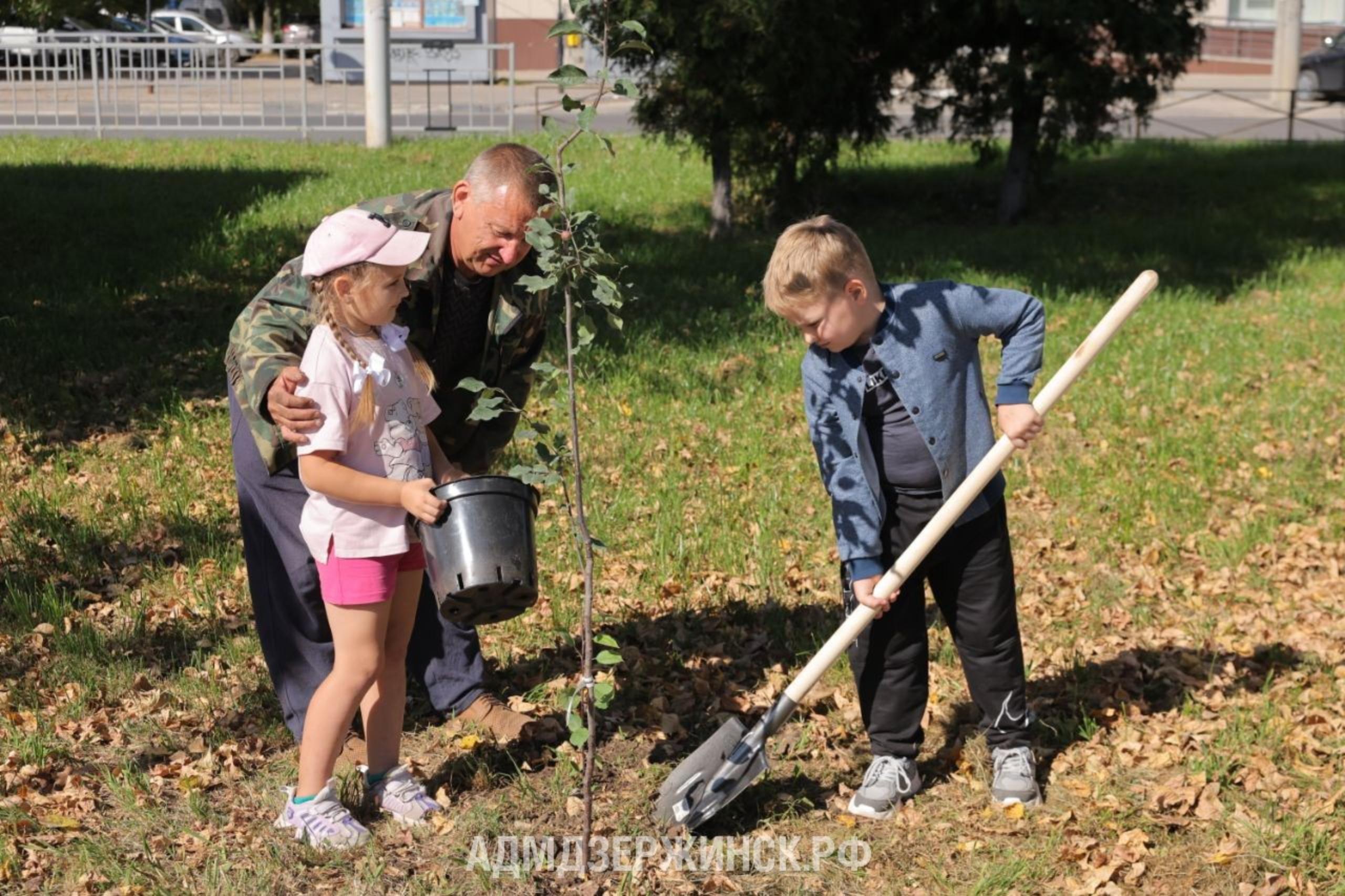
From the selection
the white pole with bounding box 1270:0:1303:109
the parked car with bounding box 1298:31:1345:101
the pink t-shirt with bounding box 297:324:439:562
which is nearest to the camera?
the pink t-shirt with bounding box 297:324:439:562

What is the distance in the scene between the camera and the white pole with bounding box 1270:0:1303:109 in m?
25.5

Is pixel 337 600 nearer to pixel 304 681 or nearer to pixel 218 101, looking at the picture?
pixel 304 681

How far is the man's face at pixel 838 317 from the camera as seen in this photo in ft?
11.9

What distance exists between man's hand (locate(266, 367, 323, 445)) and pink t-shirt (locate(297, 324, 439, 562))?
0.05 feet

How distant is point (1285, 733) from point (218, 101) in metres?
16.7

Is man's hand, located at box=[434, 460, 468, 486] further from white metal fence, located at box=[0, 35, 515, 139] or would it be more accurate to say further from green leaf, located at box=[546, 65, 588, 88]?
white metal fence, located at box=[0, 35, 515, 139]

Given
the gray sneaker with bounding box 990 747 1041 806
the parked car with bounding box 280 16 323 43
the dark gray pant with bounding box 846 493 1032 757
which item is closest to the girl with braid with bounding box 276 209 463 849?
the dark gray pant with bounding box 846 493 1032 757

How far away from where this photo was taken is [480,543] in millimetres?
3391

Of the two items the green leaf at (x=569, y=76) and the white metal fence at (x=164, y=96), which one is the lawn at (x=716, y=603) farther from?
the white metal fence at (x=164, y=96)

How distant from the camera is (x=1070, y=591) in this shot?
5660 mm

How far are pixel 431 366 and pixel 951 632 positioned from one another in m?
1.62

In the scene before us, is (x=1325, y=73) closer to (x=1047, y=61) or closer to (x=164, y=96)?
(x=1047, y=61)

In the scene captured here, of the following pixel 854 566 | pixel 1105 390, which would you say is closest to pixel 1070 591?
pixel 854 566

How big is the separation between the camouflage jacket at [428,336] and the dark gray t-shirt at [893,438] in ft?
3.02
